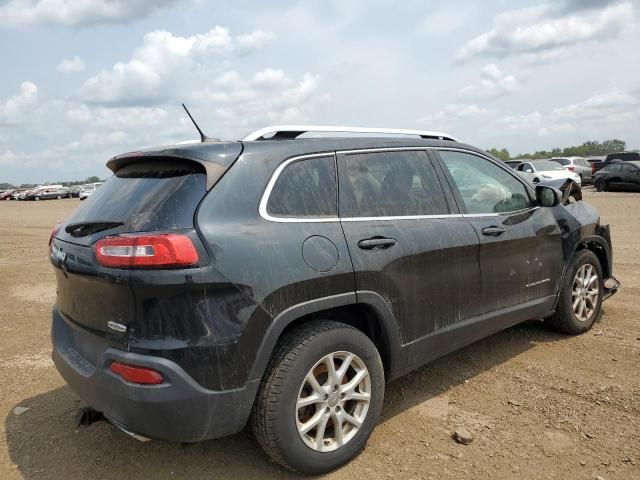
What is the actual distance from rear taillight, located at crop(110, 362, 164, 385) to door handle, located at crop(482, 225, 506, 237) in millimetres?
2359

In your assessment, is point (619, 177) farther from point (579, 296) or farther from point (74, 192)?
point (74, 192)

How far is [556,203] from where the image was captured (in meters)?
4.32

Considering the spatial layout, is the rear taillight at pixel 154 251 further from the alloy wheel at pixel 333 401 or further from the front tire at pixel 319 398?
the alloy wheel at pixel 333 401

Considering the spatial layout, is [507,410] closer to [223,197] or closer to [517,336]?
[517,336]

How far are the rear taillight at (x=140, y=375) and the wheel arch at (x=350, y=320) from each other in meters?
0.43

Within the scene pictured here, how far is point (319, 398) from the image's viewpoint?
277 centimetres

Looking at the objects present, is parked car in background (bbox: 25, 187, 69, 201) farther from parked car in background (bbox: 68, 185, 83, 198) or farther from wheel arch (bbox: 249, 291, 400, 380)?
wheel arch (bbox: 249, 291, 400, 380)

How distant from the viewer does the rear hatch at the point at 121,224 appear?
8.23ft

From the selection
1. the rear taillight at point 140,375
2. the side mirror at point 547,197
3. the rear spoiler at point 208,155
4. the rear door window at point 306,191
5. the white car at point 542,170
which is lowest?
the rear taillight at point 140,375

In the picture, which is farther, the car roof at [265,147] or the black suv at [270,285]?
the car roof at [265,147]

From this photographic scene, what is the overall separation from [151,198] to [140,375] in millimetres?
860

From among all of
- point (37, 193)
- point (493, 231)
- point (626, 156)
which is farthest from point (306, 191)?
point (37, 193)

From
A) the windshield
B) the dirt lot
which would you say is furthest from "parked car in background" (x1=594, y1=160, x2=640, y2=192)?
the dirt lot

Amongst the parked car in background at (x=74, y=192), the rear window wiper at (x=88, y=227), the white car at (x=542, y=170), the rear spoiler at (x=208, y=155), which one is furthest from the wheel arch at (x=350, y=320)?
the parked car in background at (x=74, y=192)
